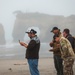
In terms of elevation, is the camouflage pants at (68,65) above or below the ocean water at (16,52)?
above

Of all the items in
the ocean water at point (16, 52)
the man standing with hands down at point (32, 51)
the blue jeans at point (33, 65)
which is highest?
the man standing with hands down at point (32, 51)

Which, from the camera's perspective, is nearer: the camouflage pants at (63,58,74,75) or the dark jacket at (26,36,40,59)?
the camouflage pants at (63,58,74,75)

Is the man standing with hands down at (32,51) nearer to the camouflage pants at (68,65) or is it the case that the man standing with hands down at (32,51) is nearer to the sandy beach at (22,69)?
the camouflage pants at (68,65)

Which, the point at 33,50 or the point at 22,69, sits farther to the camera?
the point at 22,69

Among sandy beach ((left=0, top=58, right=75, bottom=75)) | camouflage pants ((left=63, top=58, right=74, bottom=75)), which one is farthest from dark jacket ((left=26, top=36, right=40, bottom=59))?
sandy beach ((left=0, top=58, right=75, bottom=75))

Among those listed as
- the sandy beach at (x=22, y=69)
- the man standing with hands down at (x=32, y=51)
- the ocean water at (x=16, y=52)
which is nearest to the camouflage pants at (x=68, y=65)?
the man standing with hands down at (x=32, y=51)

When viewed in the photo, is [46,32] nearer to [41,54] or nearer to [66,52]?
[41,54]

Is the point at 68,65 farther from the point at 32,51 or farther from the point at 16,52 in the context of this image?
the point at 16,52

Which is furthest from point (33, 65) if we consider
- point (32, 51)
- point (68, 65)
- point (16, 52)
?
point (16, 52)

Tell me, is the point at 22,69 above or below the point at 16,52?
above

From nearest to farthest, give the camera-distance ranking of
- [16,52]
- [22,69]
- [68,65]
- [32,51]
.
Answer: [68,65] < [32,51] < [22,69] < [16,52]

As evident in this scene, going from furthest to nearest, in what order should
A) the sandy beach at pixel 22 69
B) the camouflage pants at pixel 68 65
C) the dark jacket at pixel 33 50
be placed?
1. the sandy beach at pixel 22 69
2. the dark jacket at pixel 33 50
3. the camouflage pants at pixel 68 65

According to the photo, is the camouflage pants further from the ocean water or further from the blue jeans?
the ocean water

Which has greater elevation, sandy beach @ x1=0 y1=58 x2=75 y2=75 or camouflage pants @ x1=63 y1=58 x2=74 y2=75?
camouflage pants @ x1=63 y1=58 x2=74 y2=75
